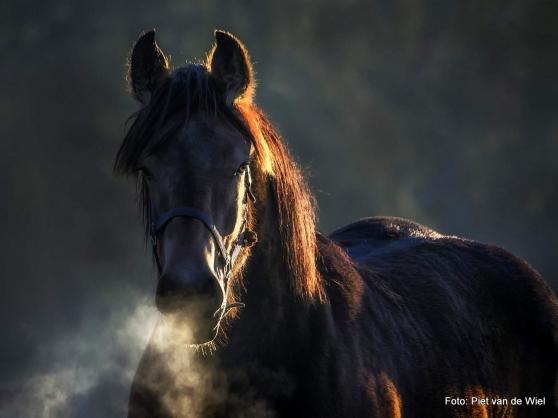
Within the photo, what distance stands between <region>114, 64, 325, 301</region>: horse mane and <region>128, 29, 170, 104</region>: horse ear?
0.09 metres

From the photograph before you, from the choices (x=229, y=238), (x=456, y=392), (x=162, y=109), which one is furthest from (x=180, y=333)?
(x=456, y=392)

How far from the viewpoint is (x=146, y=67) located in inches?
106

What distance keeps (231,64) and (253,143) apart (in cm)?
35

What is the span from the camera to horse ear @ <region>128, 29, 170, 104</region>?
2.67 meters

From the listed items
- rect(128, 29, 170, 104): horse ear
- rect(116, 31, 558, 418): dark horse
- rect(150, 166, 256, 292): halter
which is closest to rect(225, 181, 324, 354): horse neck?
rect(116, 31, 558, 418): dark horse

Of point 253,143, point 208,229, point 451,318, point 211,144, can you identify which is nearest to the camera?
point 208,229

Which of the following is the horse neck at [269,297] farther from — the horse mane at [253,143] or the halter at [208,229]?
the halter at [208,229]

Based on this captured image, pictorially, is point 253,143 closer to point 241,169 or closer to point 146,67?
point 241,169

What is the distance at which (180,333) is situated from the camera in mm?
2207

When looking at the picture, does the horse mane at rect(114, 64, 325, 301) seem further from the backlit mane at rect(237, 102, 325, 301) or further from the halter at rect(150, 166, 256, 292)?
the halter at rect(150, 166, 256, 292)

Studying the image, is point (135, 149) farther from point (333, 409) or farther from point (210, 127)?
point (333, 409)

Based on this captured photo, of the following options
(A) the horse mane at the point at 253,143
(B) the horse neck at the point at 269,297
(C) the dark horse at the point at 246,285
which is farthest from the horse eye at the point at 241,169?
(B) the horse neck at the point at 269,297

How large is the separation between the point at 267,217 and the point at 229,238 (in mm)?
339

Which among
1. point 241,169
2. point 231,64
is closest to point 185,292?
point 241,169
